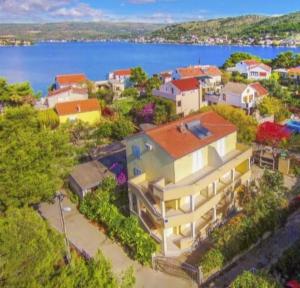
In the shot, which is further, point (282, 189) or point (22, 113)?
point (22, 113)

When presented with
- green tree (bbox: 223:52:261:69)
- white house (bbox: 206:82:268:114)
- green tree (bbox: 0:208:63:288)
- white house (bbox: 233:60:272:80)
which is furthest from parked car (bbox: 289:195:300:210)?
green tree (bbox: 223:52:261:69)

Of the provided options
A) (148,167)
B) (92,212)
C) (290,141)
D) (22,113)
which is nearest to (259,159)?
(290,141)

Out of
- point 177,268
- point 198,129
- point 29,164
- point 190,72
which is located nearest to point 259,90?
point 190,72

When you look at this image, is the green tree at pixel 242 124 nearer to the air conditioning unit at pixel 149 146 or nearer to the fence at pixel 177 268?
the air conditioning unit at pixel 149 146

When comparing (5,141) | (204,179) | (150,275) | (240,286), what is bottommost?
(150,275)

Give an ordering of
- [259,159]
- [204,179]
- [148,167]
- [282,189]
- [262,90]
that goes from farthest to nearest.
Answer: [262,90]
[259,159]
[282,189]
[148,167]
[204,179]

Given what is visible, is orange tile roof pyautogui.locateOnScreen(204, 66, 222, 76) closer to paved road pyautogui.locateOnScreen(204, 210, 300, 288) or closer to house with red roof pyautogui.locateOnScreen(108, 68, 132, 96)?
house with red roof pyautogui.locateOnScreen(108, 68, 132, 96)

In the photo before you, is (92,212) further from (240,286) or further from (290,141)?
(290,141)
